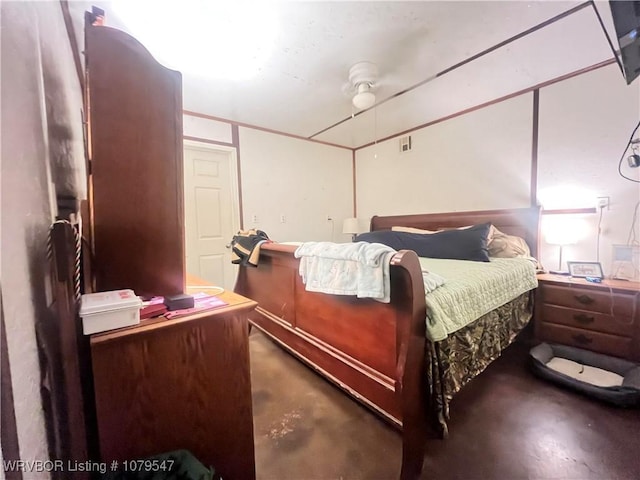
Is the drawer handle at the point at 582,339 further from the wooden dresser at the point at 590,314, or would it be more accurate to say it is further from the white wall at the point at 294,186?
the white wall at the point at 294,186

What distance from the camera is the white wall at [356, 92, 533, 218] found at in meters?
2.66

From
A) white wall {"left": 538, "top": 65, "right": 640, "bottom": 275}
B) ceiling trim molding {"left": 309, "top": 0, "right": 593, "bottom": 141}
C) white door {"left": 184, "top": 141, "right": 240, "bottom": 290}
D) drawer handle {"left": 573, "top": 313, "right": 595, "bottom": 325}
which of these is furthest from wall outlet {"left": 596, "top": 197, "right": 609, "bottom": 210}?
white door {"left": 184, "top": 141, "right": 240, "bottom": 290}

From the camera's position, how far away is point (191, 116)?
2.95 meters

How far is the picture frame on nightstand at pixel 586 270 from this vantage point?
7.09 ft

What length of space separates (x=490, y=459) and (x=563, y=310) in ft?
4.93

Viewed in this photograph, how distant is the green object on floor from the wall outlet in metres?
3.16

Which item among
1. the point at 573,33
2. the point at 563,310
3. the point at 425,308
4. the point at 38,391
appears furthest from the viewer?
the point at 563,310

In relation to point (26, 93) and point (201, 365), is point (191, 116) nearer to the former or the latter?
point (26, 93)

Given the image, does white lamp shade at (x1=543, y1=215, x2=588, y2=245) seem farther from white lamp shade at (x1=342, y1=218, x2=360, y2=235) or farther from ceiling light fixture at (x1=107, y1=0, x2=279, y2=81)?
ceiling light fixture at (x1=107, y1=0, x2=279, y2=81)

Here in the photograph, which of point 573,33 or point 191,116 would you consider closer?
point 573,33

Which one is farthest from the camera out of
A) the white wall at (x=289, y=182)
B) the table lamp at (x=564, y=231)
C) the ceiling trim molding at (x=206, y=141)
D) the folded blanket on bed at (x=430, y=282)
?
the white wall at (x=289, y=182)

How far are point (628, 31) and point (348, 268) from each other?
5.27ft

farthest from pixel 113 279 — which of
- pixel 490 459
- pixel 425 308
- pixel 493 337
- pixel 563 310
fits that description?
pixel 563 310

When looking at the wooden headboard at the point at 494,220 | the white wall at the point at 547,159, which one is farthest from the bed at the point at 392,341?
the white wall at the point at 547,159
